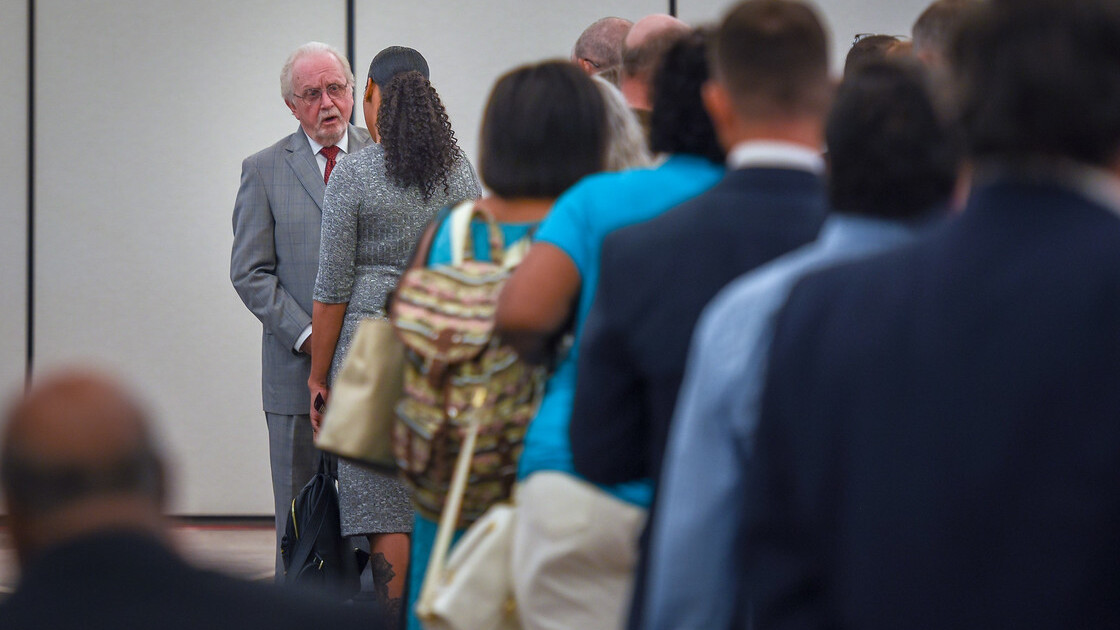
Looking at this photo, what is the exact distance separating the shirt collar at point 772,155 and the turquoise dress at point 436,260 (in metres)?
0.66

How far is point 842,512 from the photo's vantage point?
1.17 m

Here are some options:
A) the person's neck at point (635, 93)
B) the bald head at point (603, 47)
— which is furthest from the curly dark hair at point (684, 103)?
the bald head at point (603, 47)

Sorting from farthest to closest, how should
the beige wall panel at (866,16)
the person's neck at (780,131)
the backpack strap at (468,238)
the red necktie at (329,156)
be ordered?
the beige wall panel at (866,16) < the red necktie at (329,156) < the backpack strap at (468,238) < the person's neck at (780,131)

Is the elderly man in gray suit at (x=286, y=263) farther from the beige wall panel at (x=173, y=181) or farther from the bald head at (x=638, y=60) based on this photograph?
the beige wall panel at (x=173, y=181)

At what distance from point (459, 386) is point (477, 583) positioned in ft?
1.07

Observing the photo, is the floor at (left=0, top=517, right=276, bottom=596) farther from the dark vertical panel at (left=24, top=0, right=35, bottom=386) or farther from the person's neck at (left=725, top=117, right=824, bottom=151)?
the person's neck at (left=725, top=117, right=824, bottom=151)

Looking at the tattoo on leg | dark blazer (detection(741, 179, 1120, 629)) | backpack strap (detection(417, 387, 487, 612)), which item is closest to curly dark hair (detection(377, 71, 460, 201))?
the tattoo on leg

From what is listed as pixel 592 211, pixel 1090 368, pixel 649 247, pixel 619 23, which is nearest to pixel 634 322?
pixel 649 247

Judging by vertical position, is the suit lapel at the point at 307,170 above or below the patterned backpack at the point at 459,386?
above

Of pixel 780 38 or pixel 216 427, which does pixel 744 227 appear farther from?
pixel 216 427

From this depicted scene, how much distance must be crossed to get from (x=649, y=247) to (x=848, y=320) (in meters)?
0.53

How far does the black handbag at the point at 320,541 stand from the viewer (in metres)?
3.53

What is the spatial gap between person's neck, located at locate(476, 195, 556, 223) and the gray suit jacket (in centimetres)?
188

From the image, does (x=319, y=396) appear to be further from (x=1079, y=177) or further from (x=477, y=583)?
(x=1079, y=177)
